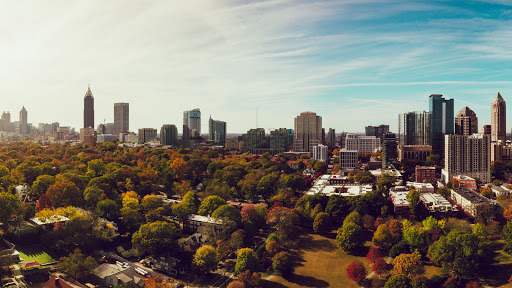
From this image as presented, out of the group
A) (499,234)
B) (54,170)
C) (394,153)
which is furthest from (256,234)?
(394,153)

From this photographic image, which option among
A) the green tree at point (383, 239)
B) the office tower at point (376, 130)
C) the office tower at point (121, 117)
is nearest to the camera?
the green tree at point (383, 239)

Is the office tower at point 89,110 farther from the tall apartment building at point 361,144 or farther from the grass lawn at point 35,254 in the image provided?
the grass lawn at point 35,254

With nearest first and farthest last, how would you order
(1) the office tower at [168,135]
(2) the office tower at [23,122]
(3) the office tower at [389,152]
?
1. (3) the office tower at [389,152]
2. (1) the office tower at [168,135]
3. (2) the office tower at [23,122]

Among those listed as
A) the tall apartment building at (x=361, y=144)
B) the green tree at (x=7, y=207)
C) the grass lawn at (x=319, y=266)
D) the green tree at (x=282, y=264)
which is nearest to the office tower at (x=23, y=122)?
the tall apartment building at (x=361, y=144)

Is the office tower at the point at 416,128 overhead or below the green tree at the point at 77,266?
overhead

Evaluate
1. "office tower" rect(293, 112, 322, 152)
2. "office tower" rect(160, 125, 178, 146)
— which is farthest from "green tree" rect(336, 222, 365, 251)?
"office tower" rect(160, 125, 178, 146)

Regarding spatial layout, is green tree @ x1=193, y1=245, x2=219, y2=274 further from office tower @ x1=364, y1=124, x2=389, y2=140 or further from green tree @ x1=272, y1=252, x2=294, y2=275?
office tower @ x1=364, y1=124, x2=389, y2=140

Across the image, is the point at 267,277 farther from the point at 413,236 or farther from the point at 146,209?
the point at 146,209
